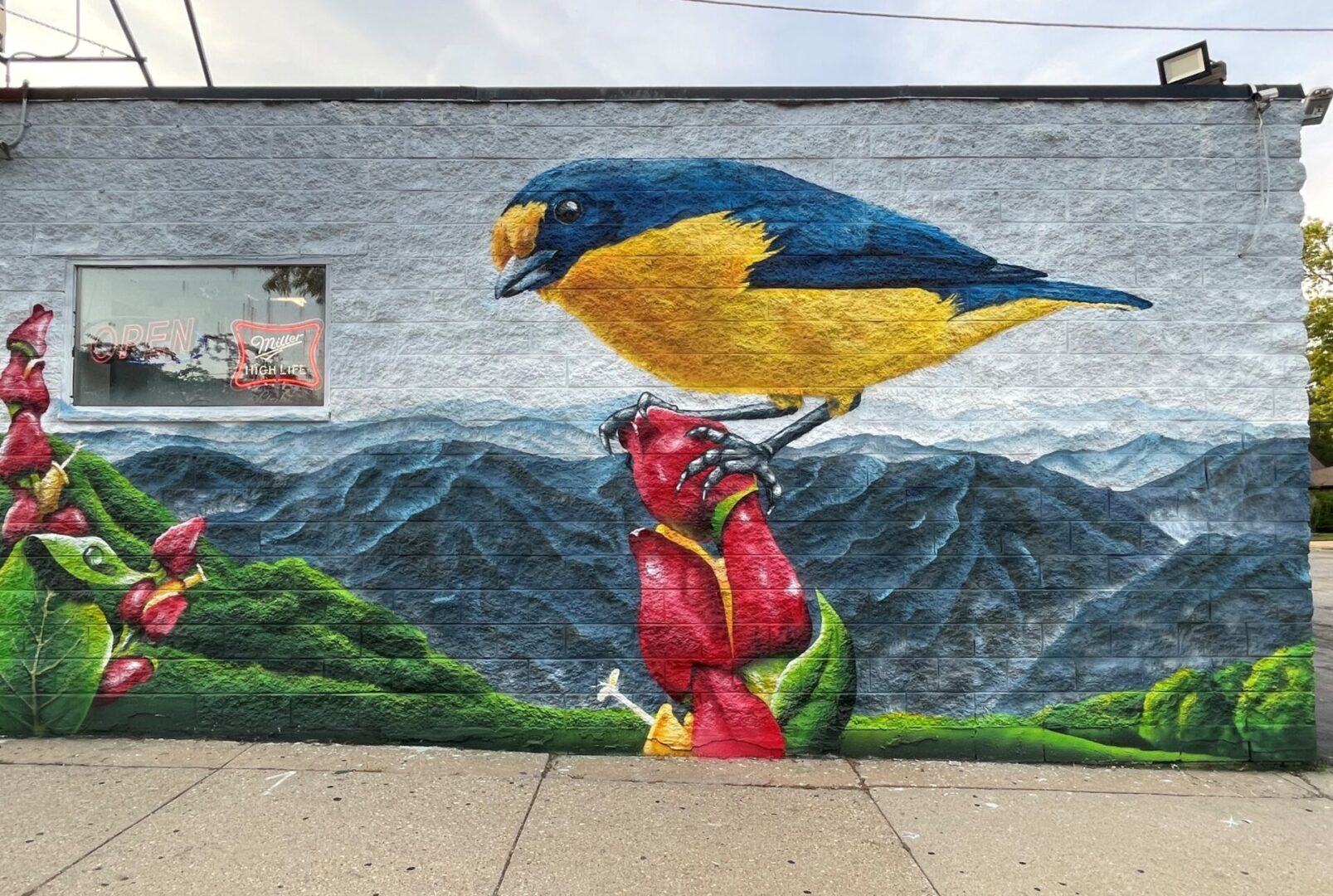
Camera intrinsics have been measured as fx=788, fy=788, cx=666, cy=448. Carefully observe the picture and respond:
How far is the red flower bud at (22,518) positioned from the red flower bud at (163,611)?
0.79 meters

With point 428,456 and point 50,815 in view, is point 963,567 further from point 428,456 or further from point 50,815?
point 50,815

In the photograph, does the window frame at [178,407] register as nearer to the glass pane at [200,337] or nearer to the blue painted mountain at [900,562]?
the glass pane at [200,337]

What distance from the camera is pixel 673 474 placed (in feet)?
14.6

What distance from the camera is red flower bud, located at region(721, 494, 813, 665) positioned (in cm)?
441

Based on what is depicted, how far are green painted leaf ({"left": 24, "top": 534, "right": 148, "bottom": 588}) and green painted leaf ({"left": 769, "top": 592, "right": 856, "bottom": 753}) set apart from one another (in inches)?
150

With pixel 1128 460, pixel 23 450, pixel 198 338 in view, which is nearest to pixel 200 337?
pixel 198 338

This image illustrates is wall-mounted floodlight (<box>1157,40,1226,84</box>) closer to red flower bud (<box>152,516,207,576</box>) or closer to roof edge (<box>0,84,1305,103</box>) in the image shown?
roof edge (<box>0,84,1305,103</box>)

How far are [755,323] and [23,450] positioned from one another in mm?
4306

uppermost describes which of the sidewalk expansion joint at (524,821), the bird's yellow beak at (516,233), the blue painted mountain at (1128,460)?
the bird's yellow beak at (516,233)

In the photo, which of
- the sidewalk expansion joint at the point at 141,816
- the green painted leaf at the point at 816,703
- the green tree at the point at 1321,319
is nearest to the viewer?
the sidewalk expansion joint at the point at 141,816

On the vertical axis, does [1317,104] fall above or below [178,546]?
above

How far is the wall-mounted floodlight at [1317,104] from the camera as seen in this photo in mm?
4469

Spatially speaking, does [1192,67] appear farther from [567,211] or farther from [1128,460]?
[567,211]

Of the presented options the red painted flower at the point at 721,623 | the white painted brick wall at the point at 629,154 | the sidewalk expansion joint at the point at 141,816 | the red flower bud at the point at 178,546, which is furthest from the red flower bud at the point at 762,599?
the red flower bud at the point at 178,546
